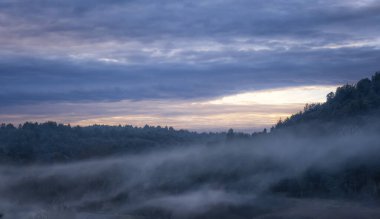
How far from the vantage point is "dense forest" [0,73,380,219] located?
33.2 metres

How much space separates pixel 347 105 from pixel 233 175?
1048 cm

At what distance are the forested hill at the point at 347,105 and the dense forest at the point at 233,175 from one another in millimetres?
105

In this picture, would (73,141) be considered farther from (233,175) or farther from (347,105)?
(347,105)

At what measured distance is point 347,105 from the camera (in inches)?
1713

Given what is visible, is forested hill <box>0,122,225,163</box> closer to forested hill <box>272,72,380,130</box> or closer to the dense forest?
the dense forest

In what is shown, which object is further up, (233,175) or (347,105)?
(347,105)

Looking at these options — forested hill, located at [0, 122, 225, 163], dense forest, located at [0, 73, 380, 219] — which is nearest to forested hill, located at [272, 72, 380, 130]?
dense forest, located at [0, 73, 380, 219]

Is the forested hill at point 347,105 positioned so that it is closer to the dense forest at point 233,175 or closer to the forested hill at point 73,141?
the dense forest at point 233,175

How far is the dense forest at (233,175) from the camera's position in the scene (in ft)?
109

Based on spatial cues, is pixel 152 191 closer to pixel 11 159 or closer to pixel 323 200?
pixel 323 200

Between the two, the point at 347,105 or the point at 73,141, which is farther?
the point at 73,141

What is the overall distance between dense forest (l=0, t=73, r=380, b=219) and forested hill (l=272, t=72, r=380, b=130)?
10cm

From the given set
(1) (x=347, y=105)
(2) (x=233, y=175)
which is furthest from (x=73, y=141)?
(1) (x=347, y=105)

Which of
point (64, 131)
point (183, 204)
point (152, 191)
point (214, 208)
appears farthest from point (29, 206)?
point (64, 131)
